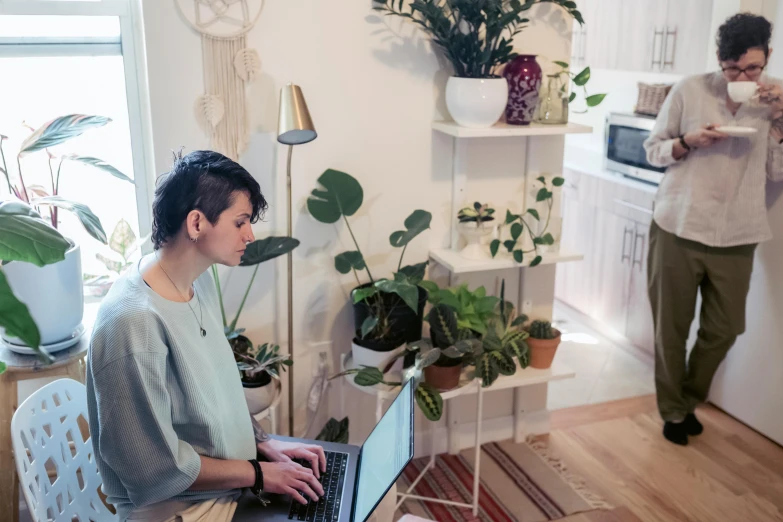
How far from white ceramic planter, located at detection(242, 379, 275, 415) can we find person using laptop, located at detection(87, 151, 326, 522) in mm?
520

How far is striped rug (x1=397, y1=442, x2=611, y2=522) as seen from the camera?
7.38 ft

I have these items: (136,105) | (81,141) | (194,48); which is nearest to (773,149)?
(194,48)

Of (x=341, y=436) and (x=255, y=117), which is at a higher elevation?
(x=255, y=117)

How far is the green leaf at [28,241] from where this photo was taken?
1.01m

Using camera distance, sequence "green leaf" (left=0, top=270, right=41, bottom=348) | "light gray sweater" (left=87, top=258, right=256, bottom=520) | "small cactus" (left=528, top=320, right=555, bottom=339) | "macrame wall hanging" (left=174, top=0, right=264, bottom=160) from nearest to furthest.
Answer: "green leaf" (left=0, top=270, right=41, bottom=348), "light gray sweater" (left=87, top=258, right=256, bottom=520), "macrame wall hanging" (left=174, top=0, right=264, bottom=160), "small cactus" (left=528, top=320, right=555, bottom=339)

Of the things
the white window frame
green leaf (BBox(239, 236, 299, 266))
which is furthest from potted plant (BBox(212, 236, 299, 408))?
the white window frame

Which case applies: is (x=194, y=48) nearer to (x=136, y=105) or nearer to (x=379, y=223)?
(x=136, y=105)

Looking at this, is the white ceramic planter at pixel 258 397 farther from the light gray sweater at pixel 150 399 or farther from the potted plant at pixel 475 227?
the potted plant at pixel 475 227

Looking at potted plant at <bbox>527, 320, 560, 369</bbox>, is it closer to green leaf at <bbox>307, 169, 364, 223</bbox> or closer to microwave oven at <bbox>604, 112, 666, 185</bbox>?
green leaf at <bbox>307, 169, 364, 223</bbox>

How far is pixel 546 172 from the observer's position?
2.49m

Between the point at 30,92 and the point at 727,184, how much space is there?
2258mm

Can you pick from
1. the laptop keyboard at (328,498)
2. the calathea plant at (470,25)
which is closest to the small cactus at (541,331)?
the calathea plant at (470,25)

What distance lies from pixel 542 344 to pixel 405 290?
630mm

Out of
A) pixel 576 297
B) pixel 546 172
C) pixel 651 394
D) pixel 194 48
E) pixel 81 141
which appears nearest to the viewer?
pixel 194 48
